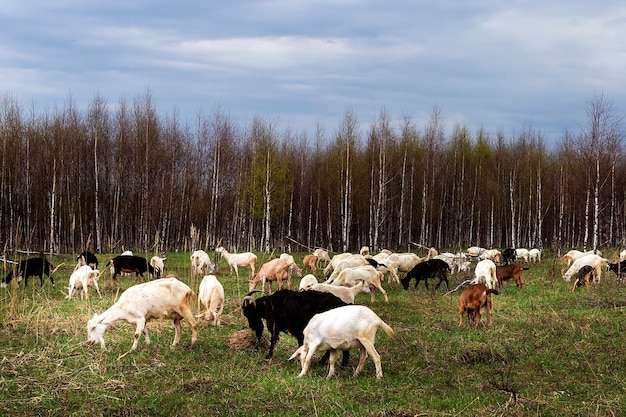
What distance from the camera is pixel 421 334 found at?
1238cm

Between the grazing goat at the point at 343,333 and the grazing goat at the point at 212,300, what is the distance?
14.3 ft

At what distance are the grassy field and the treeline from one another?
81.8ft

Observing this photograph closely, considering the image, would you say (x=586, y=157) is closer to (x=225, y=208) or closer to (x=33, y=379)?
(x=225, y=208)

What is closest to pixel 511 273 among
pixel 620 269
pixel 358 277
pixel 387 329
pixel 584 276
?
pixel 584 276

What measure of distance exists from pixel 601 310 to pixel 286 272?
377 inches

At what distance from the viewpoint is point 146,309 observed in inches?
430

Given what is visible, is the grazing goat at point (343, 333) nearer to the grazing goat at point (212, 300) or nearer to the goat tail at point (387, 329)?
the goat tail at point (387, 329)

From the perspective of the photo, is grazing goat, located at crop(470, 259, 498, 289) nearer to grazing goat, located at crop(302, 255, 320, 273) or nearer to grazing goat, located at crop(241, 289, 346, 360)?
grazing goat, located at crop(302, 255, 320, 273)

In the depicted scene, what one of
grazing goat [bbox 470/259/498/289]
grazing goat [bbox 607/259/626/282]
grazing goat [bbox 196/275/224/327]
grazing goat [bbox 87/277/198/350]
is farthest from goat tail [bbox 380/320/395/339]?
grazing goat [bbox 607/259/626/282]

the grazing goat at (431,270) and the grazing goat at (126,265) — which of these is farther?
the grazing goat at (126,265)

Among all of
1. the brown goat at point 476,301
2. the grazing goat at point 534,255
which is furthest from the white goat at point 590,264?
the grazing goat at point 534,255

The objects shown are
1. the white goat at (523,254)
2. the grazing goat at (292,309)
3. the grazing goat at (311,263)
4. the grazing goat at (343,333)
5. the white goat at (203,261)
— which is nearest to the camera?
the grazing goat at (343,333)

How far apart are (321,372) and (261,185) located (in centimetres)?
3614

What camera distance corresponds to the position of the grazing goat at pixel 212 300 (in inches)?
514
